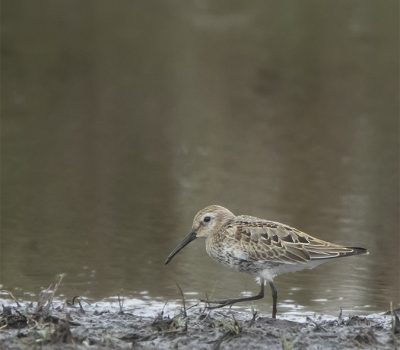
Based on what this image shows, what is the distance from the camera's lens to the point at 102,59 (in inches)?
714

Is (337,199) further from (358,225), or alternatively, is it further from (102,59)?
(102,59)

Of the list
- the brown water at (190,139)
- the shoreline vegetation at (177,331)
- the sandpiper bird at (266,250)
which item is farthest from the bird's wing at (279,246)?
the brown water at (190,139)

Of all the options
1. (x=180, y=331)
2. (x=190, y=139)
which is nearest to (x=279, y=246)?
(x=180, y=331)

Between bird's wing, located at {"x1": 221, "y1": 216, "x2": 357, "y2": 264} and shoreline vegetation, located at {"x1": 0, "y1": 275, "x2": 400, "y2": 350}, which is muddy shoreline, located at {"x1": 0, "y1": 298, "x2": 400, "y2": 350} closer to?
shoreline vegetation, located at {"x1": 0, "y1": 275, "x2": 400, "y2": 350}

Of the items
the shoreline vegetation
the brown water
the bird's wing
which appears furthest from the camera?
the brown water

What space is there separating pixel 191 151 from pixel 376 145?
2216 mm

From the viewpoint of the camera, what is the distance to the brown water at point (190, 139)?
9.96 meters

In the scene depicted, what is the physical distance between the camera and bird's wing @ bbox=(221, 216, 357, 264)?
26.4 feet

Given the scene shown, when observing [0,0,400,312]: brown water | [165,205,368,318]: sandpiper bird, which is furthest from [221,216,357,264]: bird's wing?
[0,0,400,312]: brown water

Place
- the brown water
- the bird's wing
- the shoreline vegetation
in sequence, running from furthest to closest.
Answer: the brown water → the bird's wing → the shoreline vegetation

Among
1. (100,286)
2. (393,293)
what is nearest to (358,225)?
(393,293)

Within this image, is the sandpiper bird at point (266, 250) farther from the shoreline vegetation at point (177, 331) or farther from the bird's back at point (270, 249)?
the shoreline vegetation at point (177, 331)

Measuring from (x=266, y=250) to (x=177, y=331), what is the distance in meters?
1.12

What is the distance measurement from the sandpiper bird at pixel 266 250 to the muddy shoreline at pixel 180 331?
44 cm
